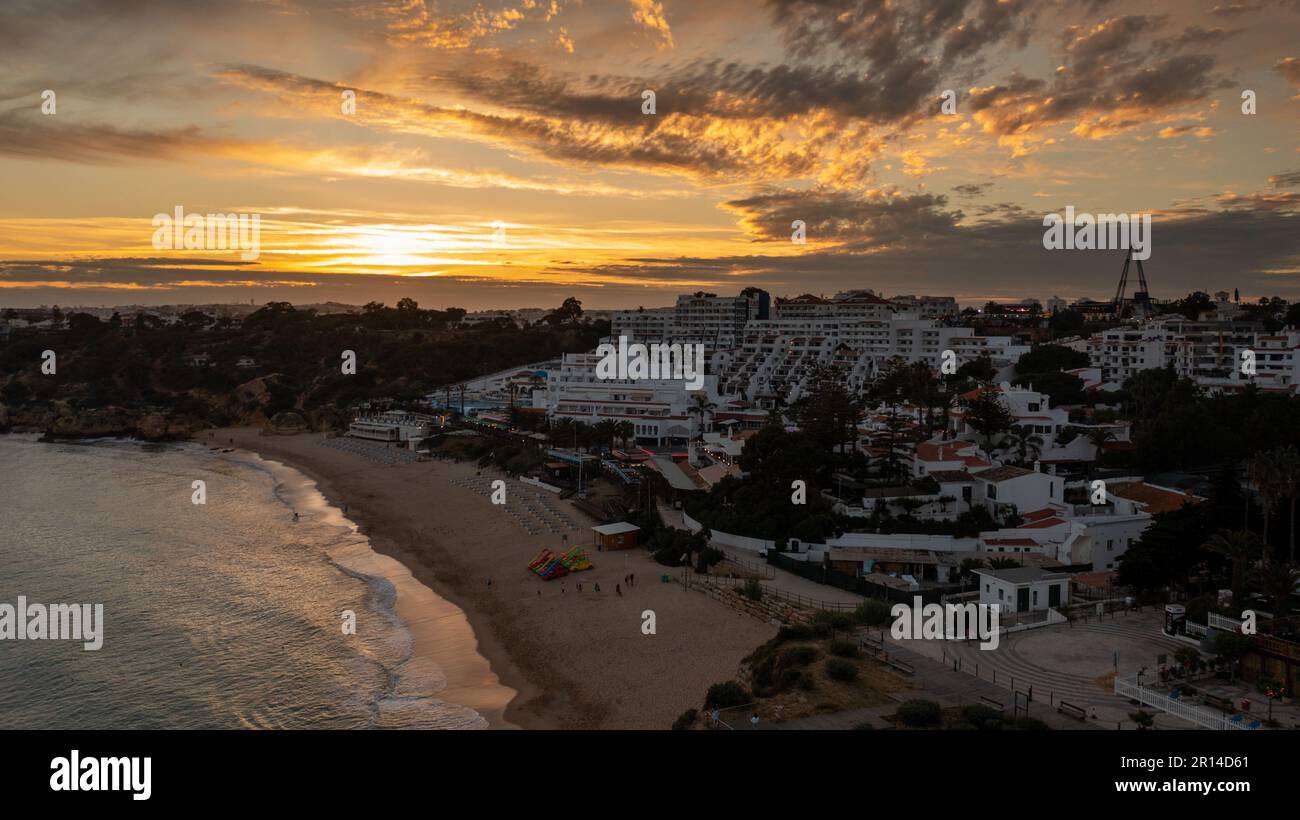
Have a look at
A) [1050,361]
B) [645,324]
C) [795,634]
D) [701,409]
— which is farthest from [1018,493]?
[645,324]

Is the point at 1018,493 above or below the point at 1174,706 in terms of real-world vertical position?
above

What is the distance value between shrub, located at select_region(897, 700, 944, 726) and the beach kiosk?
2003 cm

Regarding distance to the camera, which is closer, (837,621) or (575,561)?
(837,621)

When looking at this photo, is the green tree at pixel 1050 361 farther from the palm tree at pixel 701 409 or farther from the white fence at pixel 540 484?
the white fence at pixel 540 484

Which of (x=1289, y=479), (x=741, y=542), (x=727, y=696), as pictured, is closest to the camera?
(x=727, y=696)

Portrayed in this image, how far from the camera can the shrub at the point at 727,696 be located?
17797 mm

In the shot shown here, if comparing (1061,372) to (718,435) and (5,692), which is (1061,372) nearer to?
(718,435)

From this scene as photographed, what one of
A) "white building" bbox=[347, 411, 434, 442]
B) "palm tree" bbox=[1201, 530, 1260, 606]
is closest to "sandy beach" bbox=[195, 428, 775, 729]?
"palm tree" bbox=[1201, 530, 1260, 606]

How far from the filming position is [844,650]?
1986 cm

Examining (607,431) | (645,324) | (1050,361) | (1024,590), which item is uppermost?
(645,324)

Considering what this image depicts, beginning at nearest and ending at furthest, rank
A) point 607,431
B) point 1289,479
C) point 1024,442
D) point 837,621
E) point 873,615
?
point 837,621 → point 1289,479 → point 873,615 → point 1024,442 → point 607,431

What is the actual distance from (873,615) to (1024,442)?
2269 cm

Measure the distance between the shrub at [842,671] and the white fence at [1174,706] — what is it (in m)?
5.18

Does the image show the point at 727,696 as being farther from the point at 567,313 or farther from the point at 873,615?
the point at 567,313
